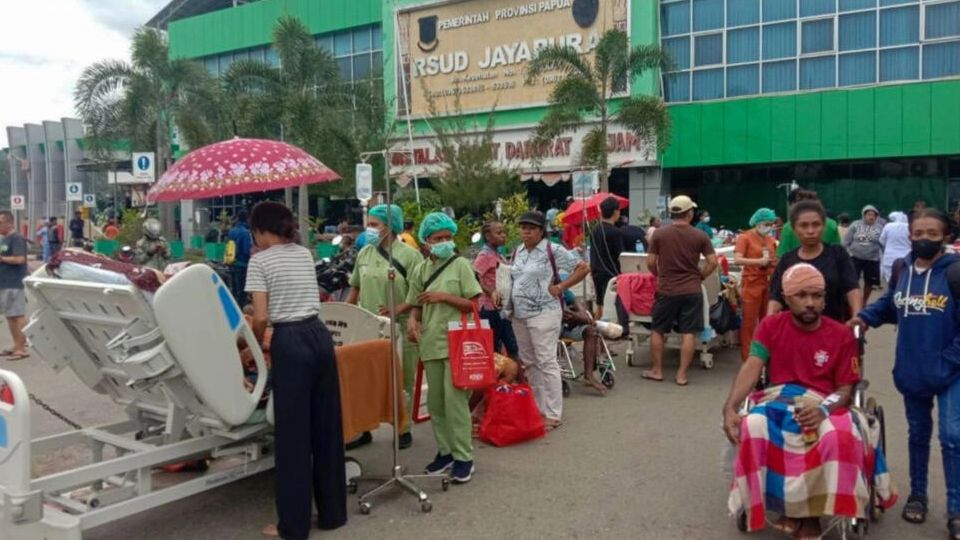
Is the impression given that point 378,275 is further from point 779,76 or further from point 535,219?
point 779,76

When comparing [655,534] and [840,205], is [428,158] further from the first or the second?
[655,534]

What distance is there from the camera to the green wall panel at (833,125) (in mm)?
24406

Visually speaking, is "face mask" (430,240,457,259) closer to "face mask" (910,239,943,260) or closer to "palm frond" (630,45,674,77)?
"face mask" (910,239,943,260)

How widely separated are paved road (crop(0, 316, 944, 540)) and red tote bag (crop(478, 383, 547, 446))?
0.10 m

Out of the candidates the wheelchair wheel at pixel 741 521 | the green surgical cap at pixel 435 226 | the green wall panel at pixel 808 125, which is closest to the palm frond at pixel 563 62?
the green wall panel at pixel 808 125

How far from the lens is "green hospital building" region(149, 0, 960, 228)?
23.7 metres

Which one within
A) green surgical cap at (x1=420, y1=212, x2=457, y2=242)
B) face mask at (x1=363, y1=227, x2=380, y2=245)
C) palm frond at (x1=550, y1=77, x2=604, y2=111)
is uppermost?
palm frond at (x1=550, y1=77, x2=604, y2=111)

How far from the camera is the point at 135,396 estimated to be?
499 centimetres

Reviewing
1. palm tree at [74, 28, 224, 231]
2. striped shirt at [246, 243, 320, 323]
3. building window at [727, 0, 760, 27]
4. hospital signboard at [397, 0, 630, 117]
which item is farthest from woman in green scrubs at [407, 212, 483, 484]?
palm tree at [74, 28, 224, 231]

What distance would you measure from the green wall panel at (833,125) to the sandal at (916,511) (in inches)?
873

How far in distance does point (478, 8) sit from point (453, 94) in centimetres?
330

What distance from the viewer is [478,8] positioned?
102 feet

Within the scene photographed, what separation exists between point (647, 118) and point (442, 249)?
59.8 feet

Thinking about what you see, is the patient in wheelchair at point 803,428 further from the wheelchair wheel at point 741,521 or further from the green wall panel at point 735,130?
the green wall panel at point 735,130
